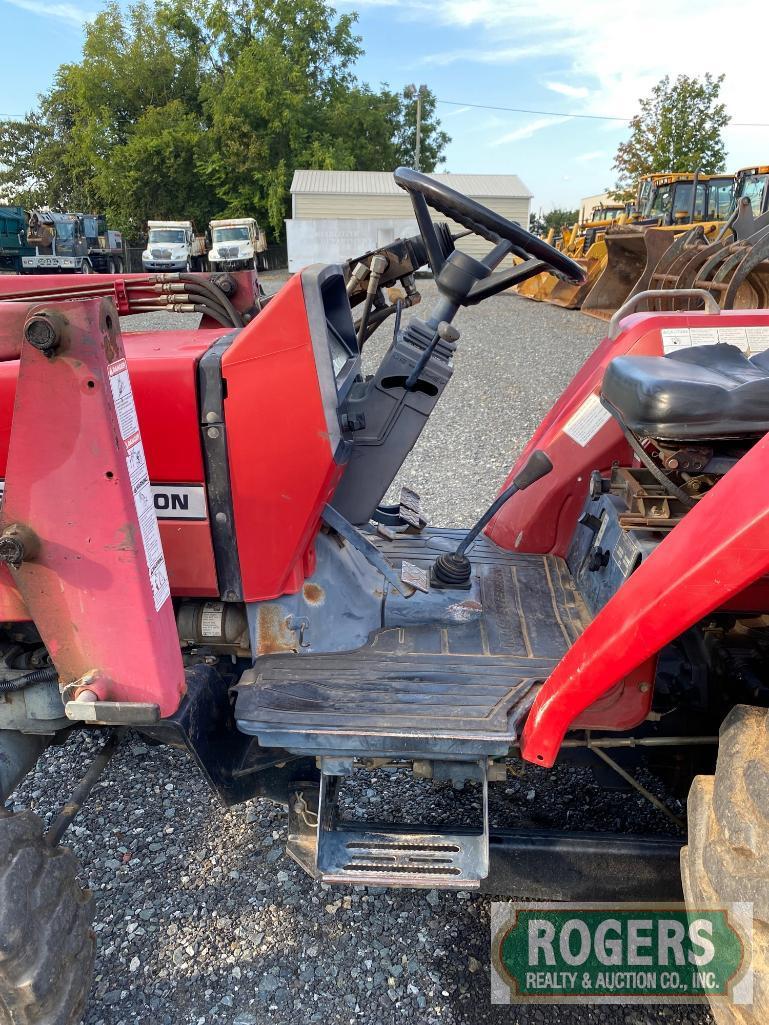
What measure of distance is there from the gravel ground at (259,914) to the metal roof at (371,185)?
2458cm

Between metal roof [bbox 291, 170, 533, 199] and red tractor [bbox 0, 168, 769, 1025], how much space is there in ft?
79.7

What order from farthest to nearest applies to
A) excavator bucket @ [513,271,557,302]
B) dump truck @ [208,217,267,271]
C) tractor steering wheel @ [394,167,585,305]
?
dump truck @ [208,217,267,271]
excavator bucket @ [513,271,557,302]
tractor steering wheel @ [394,167,585,305]

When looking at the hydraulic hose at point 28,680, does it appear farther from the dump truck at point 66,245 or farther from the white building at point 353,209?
the white building at point 353,209

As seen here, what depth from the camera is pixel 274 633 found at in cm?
177

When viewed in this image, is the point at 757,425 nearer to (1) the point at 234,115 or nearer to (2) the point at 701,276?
(2) the point at 701,276

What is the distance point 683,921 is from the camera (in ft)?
5.55

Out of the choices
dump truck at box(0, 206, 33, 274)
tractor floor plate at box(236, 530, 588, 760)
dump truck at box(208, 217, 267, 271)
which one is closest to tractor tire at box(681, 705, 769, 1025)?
tractor floor plate at box(236, 530, 588, 760)

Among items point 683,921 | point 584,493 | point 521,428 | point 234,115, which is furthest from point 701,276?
point 234,115

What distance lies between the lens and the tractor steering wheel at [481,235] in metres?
1.87

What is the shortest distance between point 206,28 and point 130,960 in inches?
1405

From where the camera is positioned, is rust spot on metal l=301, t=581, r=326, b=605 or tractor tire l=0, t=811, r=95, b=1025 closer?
tractor tire l=0, t=811, r=95, b=1025

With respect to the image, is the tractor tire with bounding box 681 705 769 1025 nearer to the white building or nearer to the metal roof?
the white building

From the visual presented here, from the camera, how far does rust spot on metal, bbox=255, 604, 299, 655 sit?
176cm

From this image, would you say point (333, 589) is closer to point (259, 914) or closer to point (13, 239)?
point (259, 914)
